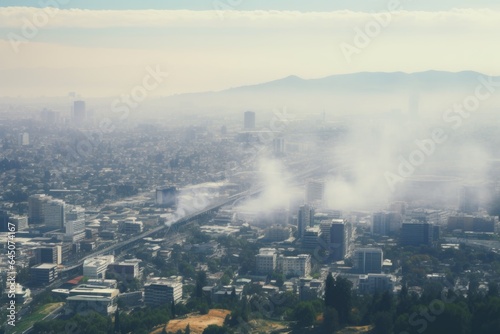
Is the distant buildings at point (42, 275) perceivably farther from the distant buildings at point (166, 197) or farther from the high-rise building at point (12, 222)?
the distant buildings at point (166, 197)

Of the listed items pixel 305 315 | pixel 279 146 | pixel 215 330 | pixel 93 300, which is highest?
pixel 279 146

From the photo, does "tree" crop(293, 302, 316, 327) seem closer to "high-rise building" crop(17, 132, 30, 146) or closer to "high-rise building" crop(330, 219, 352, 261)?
"high-rise building" crop(330, 219, 352, 261)

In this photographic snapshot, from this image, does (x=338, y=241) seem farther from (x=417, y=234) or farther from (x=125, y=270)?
(x=125, y=270)

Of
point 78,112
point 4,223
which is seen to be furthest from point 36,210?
point 78,112

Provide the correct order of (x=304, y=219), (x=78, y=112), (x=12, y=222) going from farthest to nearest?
(x=78, y=112) → (x=12, y=222) → (x=304, y=219)

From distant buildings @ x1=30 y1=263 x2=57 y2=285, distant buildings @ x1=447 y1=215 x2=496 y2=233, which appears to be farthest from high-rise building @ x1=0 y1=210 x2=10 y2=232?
distant buildings @ x1=447 y1=215 x2=496 y2=233

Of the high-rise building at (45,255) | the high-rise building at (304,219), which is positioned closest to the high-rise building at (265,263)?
the high-rise building at (304,219)

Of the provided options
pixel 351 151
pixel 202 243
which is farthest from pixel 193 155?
pixel 202 243
